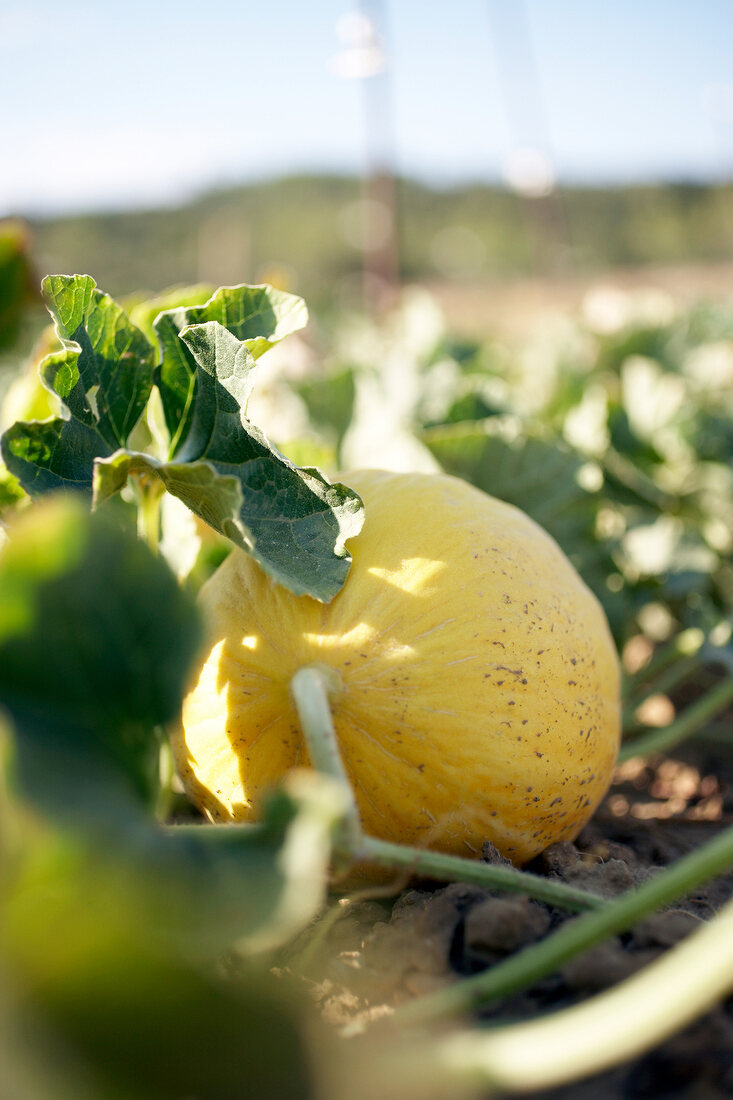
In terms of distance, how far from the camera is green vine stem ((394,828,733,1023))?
0.72m

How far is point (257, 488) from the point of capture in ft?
3.72

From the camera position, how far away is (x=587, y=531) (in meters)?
1.90

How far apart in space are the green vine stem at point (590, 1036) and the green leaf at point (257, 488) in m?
0.55

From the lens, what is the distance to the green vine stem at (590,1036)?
0.58m

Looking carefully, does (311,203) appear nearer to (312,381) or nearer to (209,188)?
(209,188)

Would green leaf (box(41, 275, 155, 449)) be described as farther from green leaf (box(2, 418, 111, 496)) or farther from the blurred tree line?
the blurred tree line

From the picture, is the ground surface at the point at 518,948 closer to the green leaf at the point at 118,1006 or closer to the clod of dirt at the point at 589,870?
the clod of dirt at the point at 589,870

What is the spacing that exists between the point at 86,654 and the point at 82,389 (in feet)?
1.69

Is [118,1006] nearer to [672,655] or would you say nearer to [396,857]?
[396,857]

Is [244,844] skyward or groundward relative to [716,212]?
skyward

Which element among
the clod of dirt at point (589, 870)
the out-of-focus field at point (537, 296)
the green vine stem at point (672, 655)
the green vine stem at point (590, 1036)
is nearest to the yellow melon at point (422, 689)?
Answer: the clod of dirt at point (589, 870)


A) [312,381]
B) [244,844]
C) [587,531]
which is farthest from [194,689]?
[312,381]

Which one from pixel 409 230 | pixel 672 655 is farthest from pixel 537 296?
pixel 409 230

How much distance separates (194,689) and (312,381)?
1923 mm
